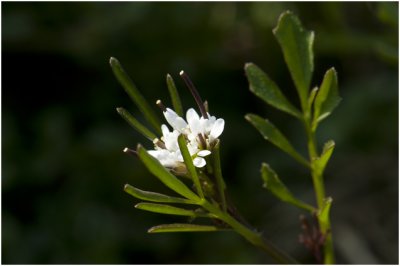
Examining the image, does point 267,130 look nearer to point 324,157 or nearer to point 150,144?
point 324,157

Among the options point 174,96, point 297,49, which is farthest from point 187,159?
point 297,49

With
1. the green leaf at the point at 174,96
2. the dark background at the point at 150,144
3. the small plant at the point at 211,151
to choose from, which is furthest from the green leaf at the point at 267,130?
the dark background at the point at 150,144

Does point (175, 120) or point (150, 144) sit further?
point (150, 144)

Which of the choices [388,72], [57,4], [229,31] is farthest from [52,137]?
[388,72]

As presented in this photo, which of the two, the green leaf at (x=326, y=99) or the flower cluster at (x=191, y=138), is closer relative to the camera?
the flower cluster at (x=191, y=138)

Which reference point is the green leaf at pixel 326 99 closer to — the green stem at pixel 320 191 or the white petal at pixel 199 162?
the green stem at pixel 320 191

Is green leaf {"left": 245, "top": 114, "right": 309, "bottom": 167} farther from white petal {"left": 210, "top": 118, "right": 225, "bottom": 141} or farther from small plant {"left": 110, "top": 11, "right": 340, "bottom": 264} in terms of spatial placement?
white petal {"left": 210, "top": 118, "right": 225, "bottom": 141}

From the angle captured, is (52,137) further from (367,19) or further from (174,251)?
(367,19)
